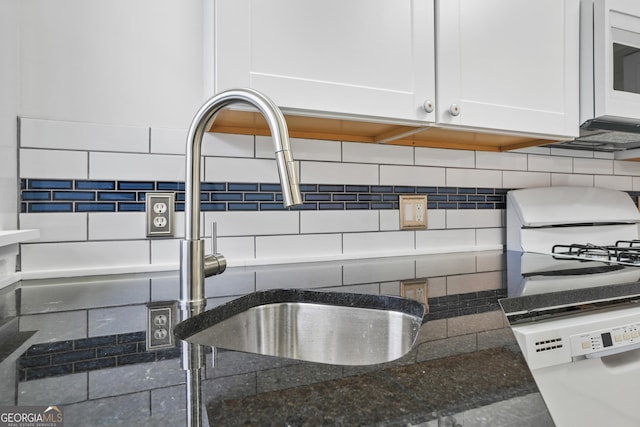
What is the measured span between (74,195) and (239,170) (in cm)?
45

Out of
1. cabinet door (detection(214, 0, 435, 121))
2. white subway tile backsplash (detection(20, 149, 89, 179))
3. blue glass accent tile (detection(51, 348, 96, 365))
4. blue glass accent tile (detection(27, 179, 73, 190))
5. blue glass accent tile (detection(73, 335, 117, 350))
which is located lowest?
blue glass accent tile (detection(73, 335, 117, 350))

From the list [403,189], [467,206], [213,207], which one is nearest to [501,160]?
[467,206]

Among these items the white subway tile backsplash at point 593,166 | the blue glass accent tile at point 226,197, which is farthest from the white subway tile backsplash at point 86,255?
the white subway tile backsplash at point 593,166

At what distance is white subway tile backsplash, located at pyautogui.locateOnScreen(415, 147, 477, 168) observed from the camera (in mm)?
1388

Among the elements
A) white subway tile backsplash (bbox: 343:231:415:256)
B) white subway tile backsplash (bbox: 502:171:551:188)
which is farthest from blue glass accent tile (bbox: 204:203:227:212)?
white subway tile backsplash (bbox: 502:171:551:188)

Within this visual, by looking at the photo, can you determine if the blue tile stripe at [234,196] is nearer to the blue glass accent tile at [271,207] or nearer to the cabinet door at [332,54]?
the blue glass accent tile at [271,207]

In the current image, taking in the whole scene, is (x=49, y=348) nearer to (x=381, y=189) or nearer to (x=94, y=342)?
(x=94, y=342)

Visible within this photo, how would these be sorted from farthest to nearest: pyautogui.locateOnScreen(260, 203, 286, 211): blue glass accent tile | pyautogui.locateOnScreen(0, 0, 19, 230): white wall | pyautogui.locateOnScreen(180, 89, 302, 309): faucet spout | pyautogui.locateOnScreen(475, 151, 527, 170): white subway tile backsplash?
1. pyautogui.locateOnScreen(475, 151, 527, 170): white subway tile backsplash
2. pyautogui.locateOnScreen(260, 203, 286, 211): blue glass accent tile
3. pyautogui.locateOnScreen(0, 0, 19, 230): white wall
4. pyautogui.locateOnScreen(180, 89, 302, 309): faucet spout

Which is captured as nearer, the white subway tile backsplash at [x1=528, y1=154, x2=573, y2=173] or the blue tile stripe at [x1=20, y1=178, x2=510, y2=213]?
the blue tile stripe at [x1=20, y1=178, x2=510, y2=213]

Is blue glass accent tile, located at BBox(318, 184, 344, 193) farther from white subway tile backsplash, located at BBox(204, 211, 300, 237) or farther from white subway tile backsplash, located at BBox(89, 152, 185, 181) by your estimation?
white subway tile backsplash, located at BBox(89, 152, 185, 181)

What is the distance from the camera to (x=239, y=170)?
44.8 inches

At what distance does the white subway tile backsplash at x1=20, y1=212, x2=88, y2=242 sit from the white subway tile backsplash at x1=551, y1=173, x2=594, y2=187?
1.84 meters

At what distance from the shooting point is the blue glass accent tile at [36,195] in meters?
0.93

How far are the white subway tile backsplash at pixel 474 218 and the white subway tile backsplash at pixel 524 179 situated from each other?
13 cm
